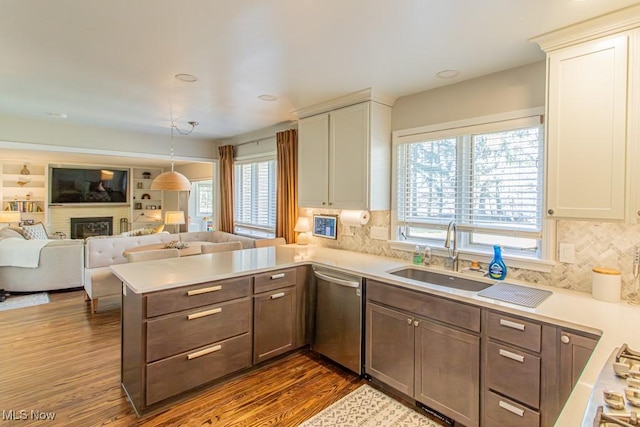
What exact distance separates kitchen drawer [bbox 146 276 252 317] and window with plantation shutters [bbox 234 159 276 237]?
2.41m

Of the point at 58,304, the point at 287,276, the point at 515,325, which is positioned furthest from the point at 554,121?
the point at 58,304

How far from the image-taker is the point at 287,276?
2893mm

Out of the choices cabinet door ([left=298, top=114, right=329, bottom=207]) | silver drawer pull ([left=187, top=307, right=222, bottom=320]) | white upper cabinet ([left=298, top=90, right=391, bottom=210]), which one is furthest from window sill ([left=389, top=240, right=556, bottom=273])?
silver drawer pull ([left=187, top=307, right=222, bottom=320])

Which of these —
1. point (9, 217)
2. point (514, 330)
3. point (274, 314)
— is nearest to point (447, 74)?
point (514, 330)

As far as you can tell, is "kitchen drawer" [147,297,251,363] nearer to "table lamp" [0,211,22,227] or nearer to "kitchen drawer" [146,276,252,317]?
"kitchen drawer" [146,276,252,317]

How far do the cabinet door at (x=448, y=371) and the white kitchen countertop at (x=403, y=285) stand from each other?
27 centimetres

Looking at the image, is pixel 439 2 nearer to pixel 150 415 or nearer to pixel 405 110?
pixel 405 110

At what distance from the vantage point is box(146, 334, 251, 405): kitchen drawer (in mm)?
2182

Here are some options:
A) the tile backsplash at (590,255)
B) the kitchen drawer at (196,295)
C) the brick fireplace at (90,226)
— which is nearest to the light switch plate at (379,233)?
the tile backsplash at (590,255)

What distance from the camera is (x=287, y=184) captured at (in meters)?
4.35

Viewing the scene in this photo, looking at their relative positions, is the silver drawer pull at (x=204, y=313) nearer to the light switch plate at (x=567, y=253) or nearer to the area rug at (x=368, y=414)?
the area rug at (x=368, y=414)

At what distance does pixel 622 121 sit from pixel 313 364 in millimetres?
2746

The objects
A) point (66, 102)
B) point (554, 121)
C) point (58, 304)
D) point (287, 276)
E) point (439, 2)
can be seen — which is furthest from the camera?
point (58, 304)

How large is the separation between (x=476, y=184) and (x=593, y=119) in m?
0.95
